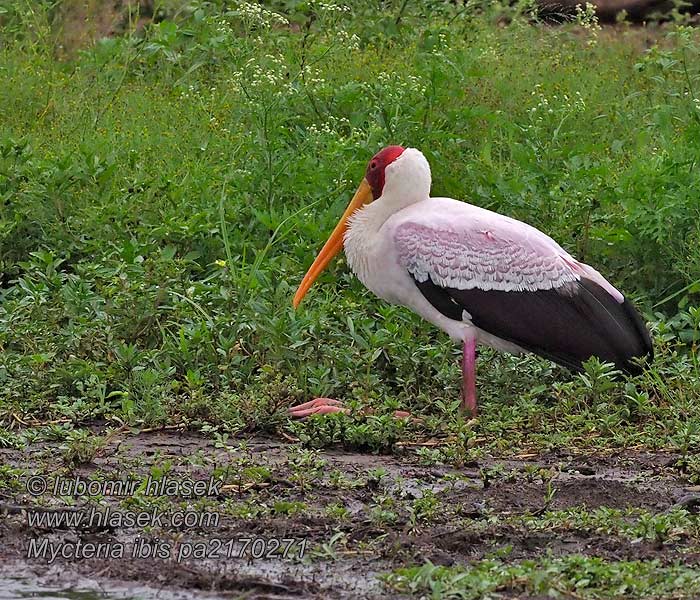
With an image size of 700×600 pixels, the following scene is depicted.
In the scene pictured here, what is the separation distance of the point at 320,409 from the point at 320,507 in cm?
112

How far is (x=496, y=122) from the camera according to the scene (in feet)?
27.3

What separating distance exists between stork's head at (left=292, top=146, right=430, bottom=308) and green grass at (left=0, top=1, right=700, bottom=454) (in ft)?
0.60

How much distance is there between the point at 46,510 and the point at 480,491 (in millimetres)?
1406

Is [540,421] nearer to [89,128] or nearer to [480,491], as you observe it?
[480,491]

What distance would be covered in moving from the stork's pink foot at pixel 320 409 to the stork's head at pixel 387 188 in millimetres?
653

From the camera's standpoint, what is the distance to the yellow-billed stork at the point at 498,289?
6.12 meters

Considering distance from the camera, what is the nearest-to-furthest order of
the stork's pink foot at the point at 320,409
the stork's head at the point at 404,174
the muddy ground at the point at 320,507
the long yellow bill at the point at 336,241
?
1. the muddy ground at the point at 320,507
2. the stork's pink foot at the point at 320,409
3. the stork's head at the point at 404,174
4. the long yellow bill at the point at 336,241

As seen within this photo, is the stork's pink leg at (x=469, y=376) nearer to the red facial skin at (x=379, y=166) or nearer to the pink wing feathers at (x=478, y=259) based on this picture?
the pink wing feathers at (x=478, y=259)

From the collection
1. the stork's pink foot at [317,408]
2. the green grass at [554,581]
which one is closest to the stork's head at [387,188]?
the stork's pink foot at [317,408]

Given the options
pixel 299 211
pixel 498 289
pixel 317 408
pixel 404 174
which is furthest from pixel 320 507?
pixel 299 211

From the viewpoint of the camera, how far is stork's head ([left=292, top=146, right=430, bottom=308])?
6.40m

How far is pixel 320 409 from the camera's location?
5844mm

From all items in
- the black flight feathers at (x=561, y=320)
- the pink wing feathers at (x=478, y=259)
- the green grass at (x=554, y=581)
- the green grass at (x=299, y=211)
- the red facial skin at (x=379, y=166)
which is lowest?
the green grass at (x=299, y=211)

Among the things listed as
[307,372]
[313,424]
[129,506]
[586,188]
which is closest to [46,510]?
[129,506]
